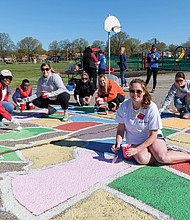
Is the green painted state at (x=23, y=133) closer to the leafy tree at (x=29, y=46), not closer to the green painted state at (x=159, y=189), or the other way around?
the green painted state at (x=159, y=189)

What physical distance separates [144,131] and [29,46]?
79901 millimetres

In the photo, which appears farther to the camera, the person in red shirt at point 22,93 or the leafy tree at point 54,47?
the leafy tree at point 54,47

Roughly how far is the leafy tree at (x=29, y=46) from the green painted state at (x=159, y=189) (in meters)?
78.9

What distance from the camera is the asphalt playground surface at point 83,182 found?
2170 millimetres

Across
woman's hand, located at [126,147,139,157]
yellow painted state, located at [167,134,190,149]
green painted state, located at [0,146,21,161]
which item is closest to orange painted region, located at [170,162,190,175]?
woman's hand, located at [126,147,139,157]

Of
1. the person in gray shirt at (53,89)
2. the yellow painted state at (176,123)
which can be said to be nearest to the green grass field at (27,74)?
the person in gray shirt at (53,89)

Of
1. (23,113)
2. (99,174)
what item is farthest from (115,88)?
(99,174)

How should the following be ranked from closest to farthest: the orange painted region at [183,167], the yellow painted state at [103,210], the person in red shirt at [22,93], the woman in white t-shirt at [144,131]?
the yellow painted state at [103,210] → the orange painted region at [183,167] → the woman in white t-shirt at [144,131] → the person in red shirt at [22,93]

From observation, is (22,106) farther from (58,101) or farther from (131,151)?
(131,151)

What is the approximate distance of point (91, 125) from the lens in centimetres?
510

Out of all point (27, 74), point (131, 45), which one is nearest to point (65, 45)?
point (131, 45)

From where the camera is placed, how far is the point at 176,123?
5156 millimetres

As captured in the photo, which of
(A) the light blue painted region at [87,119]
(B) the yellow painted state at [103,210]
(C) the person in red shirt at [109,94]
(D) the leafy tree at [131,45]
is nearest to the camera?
(B) the yellow painted state at [103,210]

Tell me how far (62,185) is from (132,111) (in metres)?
1.18
